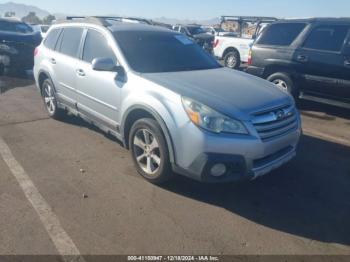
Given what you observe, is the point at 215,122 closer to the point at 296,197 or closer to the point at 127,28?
the point at 296,197

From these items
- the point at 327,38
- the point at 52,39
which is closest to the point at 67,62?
the point at 52,39

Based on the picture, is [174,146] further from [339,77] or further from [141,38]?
[339,77]

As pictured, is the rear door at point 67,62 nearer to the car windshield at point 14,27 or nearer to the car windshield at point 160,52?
the car windshield at point 160,52

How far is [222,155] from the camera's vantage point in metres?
3.62

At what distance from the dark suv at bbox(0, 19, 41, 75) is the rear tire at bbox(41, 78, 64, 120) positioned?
541 centimetres

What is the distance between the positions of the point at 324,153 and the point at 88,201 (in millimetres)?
3448

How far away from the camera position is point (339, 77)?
718 cm

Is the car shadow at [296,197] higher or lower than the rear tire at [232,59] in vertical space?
higher

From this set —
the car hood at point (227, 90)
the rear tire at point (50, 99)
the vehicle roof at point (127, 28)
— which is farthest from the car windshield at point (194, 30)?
the car hood at point (227, 90)

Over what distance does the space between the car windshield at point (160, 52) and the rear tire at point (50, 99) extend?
1.98 metres

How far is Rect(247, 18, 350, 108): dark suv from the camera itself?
7.18 metres

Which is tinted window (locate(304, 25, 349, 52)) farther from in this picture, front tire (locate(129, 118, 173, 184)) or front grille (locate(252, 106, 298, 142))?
front tire (locate(129, 118, 173, 184))

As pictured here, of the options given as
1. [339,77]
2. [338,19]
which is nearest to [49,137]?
[339,77]

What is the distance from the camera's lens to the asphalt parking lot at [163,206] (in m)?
3.26
